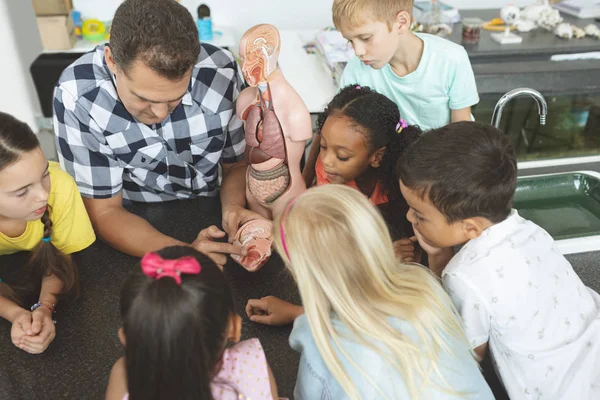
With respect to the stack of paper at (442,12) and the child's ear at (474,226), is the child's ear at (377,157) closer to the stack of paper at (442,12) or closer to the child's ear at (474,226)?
the child's ear at (474,226)

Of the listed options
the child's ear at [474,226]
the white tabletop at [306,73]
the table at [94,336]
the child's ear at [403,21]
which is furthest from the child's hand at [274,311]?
the white tabletop at [306,73]

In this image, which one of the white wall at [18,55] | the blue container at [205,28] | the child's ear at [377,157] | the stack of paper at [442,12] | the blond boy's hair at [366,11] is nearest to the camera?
the child's ear at [377,157]

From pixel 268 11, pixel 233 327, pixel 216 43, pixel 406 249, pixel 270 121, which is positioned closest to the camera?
pixel 233 327

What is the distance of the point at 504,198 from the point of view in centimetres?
101

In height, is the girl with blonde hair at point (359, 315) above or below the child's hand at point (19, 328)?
above

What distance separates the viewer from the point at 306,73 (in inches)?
85.4

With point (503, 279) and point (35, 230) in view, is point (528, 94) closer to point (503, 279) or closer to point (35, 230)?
point (503, 279)

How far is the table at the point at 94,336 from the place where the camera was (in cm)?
92

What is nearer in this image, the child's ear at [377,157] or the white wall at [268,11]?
the child's ear at [377,157]

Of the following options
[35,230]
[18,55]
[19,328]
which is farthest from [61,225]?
[18,55]

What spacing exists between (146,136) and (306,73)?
991 millimetres

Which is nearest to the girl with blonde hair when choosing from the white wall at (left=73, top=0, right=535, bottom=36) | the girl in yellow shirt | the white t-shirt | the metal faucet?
the white t-shirt

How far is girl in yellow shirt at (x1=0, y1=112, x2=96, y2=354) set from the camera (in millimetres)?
1012

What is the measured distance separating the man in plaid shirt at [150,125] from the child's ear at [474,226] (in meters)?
0.44
